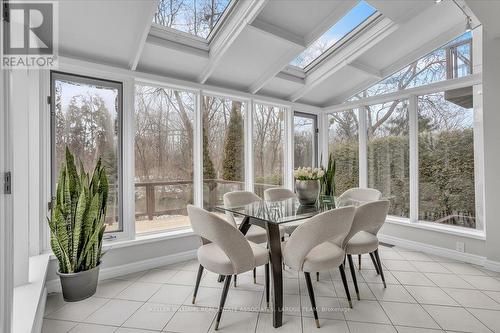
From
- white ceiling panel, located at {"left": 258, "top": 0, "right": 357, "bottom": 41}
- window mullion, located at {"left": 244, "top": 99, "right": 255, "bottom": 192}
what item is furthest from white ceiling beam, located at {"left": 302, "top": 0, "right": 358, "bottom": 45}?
window mullion, located at {"left": 244, "top": 99, "right": 255, "bottom": 192}

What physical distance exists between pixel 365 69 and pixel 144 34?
309 centimetres

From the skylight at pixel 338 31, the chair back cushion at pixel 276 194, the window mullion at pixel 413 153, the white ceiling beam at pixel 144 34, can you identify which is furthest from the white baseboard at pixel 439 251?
the white ceiling beam at pixel 144 34

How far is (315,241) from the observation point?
1.86 meters

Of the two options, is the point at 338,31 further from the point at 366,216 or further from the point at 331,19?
the point at 366,216

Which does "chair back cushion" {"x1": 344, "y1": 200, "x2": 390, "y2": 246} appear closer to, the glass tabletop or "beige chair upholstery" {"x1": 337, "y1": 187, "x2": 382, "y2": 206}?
the glass tabletop

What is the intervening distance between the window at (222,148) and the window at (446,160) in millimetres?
2701

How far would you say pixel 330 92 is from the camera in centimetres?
444

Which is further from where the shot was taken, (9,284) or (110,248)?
(110,248)

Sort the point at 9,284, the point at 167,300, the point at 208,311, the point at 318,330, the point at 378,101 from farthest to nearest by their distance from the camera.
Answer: the point at 378,101 < the point at 167,300 < the point at 208,311 < the point at 318,330 < the point at 9,284

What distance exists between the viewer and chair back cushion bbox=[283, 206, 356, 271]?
5.99 ft

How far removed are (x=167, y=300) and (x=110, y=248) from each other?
3.10 feet

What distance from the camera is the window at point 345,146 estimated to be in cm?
456

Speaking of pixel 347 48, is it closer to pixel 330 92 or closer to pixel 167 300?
pixel 330 92

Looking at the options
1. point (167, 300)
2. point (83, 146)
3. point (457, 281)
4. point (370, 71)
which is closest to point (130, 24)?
point (83, 146)
